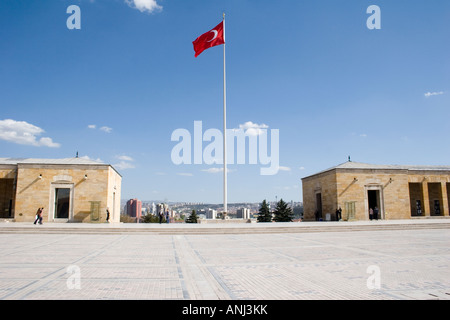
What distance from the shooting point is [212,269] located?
303 inches

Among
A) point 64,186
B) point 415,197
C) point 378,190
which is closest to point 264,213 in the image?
point 415,197

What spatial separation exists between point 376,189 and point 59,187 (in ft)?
95.5

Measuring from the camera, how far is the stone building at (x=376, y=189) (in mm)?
29188

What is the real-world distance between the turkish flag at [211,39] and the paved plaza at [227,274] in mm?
19178

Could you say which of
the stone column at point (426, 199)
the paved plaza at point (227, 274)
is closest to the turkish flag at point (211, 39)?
the paved plaza at point (227, 274)

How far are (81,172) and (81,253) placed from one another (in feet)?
59.8

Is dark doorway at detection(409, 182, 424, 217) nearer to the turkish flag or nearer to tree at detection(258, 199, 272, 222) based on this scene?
tree at detection(258, 199, 272, 222)

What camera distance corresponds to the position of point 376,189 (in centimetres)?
3017

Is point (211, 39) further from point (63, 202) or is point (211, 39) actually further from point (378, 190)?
point (378, 190)

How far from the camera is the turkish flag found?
25.5 meters

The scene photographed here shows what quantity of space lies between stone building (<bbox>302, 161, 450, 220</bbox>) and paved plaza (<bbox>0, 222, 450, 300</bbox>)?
18883 millimetres
